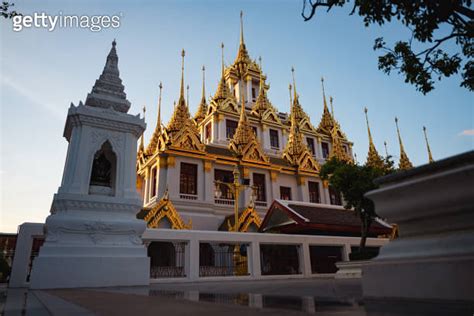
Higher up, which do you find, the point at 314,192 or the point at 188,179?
the point at 314,192

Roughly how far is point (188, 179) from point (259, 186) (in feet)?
17.1

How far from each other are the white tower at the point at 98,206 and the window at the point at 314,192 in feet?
56.0

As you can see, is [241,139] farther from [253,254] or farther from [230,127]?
[253,254]

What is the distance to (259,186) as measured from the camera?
21.5 m

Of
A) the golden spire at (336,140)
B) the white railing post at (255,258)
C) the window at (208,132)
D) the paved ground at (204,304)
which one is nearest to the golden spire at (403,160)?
the golden spire at (336,140)

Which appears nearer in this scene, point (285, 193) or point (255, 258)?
point (255, 258)

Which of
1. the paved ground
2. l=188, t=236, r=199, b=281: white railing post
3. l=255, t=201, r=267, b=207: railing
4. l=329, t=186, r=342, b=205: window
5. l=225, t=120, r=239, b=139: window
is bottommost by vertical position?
the paved ground

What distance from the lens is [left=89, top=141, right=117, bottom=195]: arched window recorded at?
825cm

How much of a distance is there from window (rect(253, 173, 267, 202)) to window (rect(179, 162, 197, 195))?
4.37 metres

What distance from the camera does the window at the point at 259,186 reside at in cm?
2116

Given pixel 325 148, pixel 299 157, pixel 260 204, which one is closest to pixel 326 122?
pixel 325 148

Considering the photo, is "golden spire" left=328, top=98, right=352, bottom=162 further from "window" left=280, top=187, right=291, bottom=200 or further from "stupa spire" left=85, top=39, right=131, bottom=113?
"stupa spire" left=85, top=39, right=131, bottom=113

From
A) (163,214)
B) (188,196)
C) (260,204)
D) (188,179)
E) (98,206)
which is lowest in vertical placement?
(98,206)

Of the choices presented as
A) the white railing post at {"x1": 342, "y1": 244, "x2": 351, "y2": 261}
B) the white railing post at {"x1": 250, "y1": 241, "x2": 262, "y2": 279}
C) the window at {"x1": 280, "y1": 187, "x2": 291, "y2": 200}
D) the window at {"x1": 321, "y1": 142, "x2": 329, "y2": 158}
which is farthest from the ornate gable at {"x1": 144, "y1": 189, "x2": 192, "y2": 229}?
the window at {"x1": 321, "y1": 142, "x2": 329, "y2": 158}
